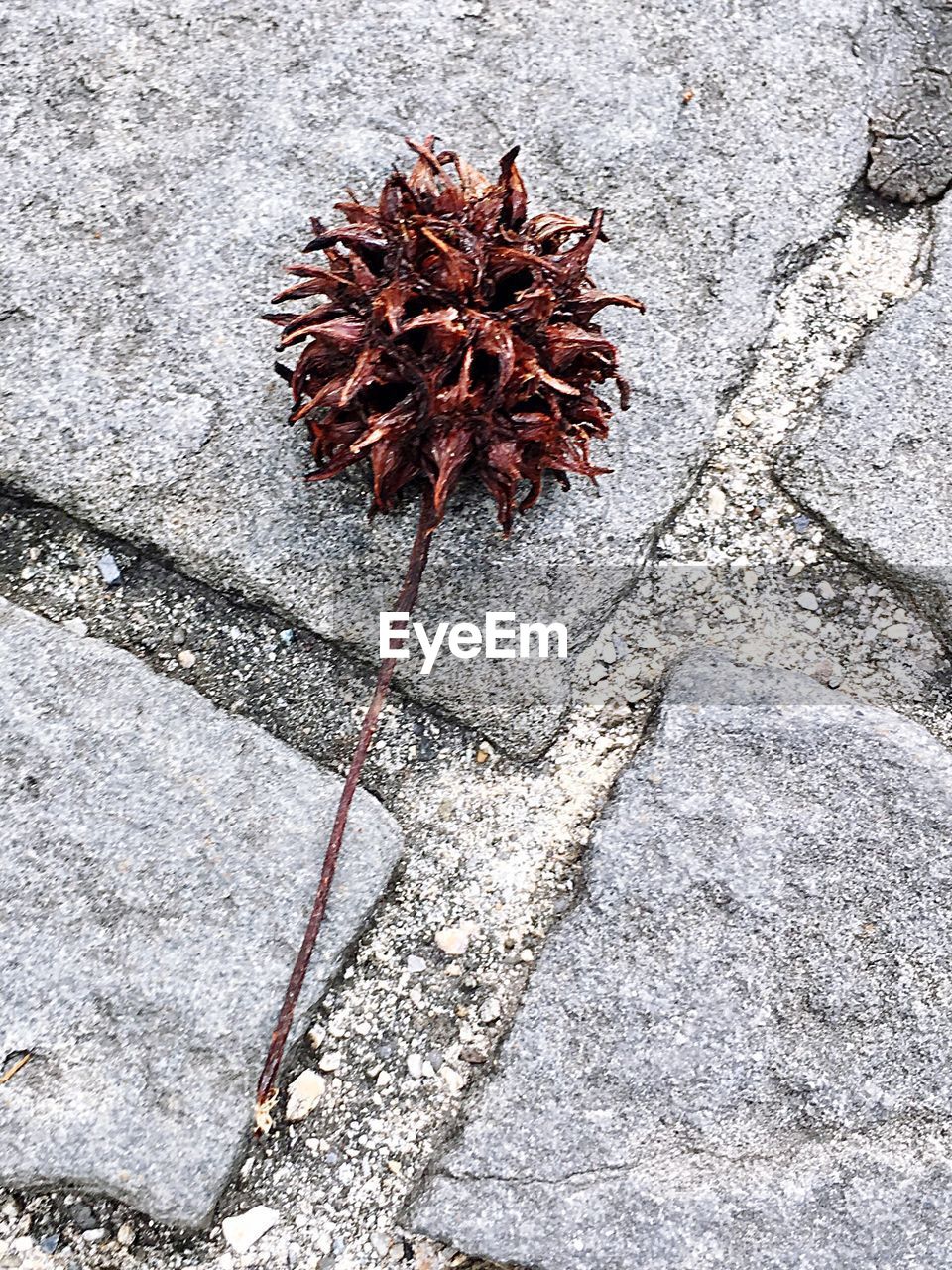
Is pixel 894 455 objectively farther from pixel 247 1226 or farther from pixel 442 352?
pixel 247 1226

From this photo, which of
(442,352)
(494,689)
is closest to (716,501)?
(494,689)

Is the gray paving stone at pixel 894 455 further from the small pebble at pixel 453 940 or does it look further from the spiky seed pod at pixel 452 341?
the small pebble at pixel 453 940

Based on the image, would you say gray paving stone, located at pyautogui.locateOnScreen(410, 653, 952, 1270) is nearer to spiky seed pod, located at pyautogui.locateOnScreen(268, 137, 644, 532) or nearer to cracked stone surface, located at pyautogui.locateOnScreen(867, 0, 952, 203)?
spiky seed pod, located at pyautogui.locateOnScreen(268, 137, 644, 532)

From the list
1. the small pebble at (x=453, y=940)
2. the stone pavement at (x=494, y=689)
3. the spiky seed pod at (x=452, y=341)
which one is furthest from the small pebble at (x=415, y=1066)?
the spiky seed pod at (x=452, y=341)

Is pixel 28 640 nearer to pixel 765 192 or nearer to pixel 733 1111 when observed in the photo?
pixel 733 1111

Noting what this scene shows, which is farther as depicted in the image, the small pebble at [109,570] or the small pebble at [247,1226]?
the small pebble at [109,570]

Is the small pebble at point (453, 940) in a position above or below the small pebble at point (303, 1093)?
above
